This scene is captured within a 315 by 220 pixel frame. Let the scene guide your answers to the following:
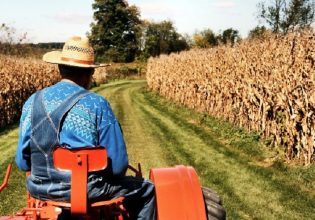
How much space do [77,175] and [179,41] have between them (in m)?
78.8

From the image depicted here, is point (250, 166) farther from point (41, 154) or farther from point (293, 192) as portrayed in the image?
point (41, 154)

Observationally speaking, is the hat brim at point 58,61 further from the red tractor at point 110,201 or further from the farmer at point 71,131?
the red tractor at point 110,201

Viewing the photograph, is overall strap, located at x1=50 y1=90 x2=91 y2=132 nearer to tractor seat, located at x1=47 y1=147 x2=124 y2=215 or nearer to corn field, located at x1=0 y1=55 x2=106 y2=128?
tractor seat, located at x1=47 y1=147 x2=124 y2=215

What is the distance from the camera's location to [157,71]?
28859 mm

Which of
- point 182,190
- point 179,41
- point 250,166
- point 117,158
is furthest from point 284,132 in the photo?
point 179,41

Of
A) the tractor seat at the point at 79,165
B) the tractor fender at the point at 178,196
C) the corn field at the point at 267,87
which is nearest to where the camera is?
the tractor seat at the point at 79,165

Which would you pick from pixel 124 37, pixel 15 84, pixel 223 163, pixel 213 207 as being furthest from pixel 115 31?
pixel 213 207

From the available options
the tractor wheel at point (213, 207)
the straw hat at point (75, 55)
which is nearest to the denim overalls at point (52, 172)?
the straw hat at point (75, 55)

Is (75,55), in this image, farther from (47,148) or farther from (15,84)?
(15,84)

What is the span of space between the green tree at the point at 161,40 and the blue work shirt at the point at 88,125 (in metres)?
65.9

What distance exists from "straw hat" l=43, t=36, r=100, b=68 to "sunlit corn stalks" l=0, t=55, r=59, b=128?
13.1 m

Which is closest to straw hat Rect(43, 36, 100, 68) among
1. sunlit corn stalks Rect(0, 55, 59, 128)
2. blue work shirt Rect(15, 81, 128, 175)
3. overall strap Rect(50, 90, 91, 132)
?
blue work shirt Rect(15, 81, 128, 175)

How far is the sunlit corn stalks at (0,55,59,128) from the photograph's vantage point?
1675cm

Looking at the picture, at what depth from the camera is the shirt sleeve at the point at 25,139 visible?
3755 millimetres
